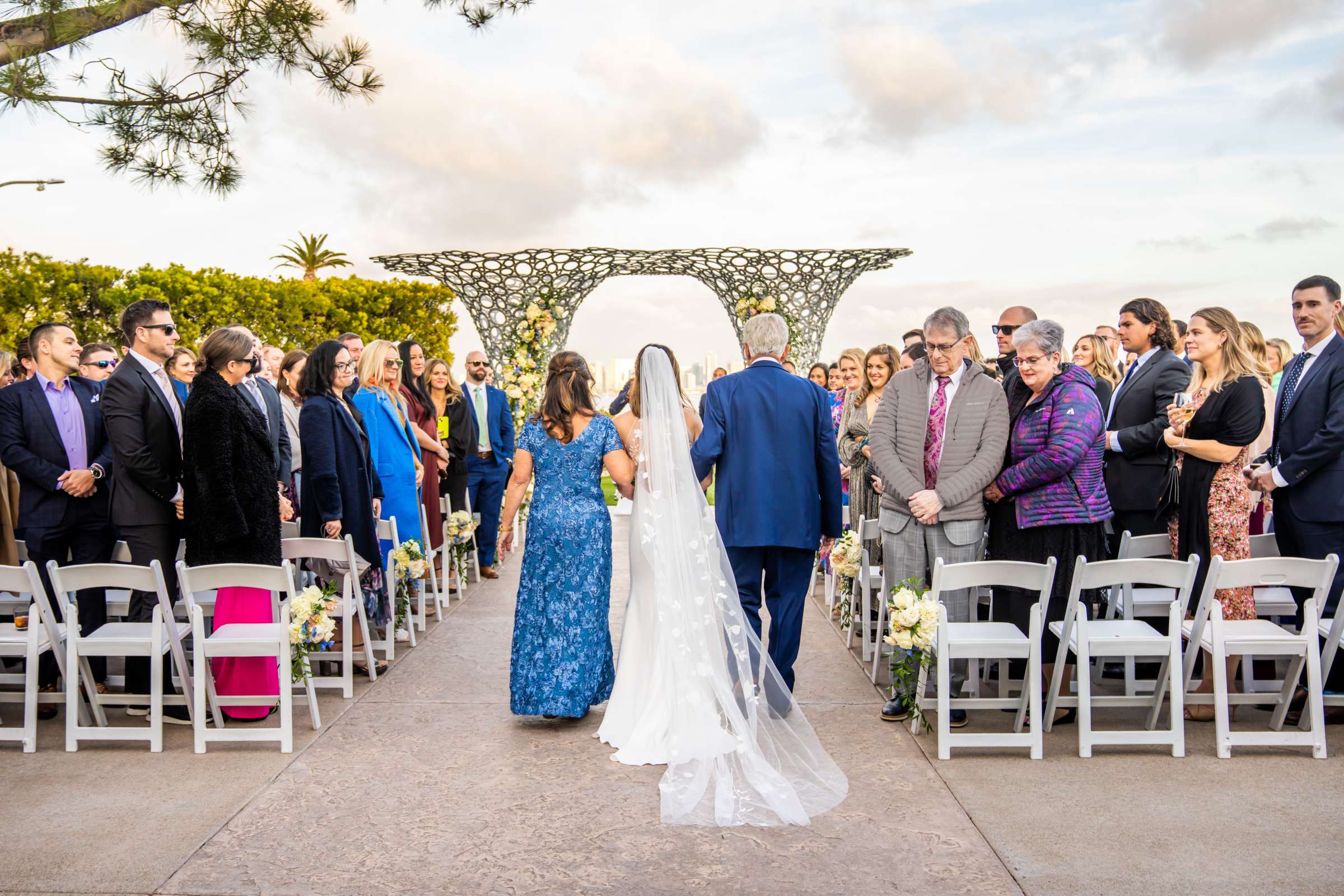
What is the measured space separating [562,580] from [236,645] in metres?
1.57

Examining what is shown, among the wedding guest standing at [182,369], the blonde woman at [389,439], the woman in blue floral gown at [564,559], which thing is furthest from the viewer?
the blonde woman at [389,439]

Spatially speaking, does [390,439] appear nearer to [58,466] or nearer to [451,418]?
[58,466]

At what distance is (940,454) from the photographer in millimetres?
5488

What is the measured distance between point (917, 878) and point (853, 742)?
1556 millimetres

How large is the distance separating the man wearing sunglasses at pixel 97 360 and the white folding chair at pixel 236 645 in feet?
9.59

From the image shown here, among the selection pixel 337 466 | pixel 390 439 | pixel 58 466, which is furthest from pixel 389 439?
pixel 58 466

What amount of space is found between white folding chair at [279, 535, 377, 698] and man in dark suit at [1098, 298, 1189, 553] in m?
4.41

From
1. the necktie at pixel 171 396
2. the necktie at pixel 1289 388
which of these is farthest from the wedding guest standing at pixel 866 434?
the necktie at pixel 171 396

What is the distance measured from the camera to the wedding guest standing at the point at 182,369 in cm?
706

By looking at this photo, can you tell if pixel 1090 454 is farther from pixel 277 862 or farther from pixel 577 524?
pixel 277 862

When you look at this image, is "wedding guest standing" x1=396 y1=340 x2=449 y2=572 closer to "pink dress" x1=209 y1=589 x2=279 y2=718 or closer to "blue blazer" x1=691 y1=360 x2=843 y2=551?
"pink dress" x1=209 y1=589 x2=279 y2=718

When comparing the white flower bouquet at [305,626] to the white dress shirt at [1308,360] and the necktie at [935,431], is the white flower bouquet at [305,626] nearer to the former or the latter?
the necktie at [935,431]

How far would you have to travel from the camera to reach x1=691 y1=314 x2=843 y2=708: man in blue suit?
209 inches

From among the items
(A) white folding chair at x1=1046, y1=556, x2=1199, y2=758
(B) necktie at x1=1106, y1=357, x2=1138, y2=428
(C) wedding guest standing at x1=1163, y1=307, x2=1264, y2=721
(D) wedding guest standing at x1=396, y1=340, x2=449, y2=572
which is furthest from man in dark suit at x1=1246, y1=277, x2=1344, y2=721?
(D) wedding guest standing at x1=396, y1=340, x2=449, y2=572
